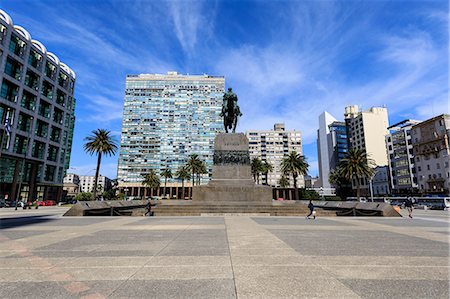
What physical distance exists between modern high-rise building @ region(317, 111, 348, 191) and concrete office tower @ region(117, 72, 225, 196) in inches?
2636

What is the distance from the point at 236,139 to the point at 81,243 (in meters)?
20.6

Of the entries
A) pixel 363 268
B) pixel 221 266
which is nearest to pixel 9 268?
pixel 221 266

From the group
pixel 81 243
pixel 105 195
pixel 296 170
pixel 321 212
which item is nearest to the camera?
pixel 81 243

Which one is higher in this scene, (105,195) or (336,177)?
(336,177)

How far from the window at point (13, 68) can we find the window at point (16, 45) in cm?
201

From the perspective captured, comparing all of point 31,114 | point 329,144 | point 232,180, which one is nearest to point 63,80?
point 31,114

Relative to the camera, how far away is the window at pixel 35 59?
194 feet

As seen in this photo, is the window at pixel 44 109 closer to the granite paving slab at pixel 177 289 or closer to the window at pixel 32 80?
the window at pixel 32 80

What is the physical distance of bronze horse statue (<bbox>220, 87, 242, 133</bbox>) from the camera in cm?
2859

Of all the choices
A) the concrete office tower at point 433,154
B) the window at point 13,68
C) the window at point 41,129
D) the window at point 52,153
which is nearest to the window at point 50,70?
the window at point 13,68

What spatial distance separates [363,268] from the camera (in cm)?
514

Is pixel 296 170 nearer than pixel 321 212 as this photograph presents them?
No

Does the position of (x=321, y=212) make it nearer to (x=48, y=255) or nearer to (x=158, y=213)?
(x=158, y=213)

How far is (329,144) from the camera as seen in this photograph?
483 ft
